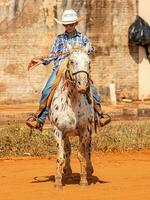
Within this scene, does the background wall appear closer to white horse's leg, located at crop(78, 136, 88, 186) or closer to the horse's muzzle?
white horse's leg, located at crop(78, 136, 88, 186)

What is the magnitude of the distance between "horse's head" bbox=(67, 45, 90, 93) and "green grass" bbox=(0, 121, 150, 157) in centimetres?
447

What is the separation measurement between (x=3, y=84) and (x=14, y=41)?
59.6 inches

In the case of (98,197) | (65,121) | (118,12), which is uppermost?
(118,12)

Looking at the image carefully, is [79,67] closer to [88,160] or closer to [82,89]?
[82,89]

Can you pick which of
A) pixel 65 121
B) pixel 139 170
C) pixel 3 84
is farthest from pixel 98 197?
pixel 3 84

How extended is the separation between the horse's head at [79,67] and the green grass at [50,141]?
14.7 feet

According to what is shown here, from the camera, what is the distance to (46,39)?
22609mm

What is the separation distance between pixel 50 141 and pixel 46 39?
385 inches

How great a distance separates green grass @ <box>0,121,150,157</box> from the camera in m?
13.0

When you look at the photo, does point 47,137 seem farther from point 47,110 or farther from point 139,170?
point 47,110

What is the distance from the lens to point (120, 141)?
13625 millimetres

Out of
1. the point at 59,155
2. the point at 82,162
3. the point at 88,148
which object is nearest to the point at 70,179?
the point at 88,148

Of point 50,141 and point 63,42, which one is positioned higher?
point 63,42

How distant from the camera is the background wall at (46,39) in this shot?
2264 centimetres
